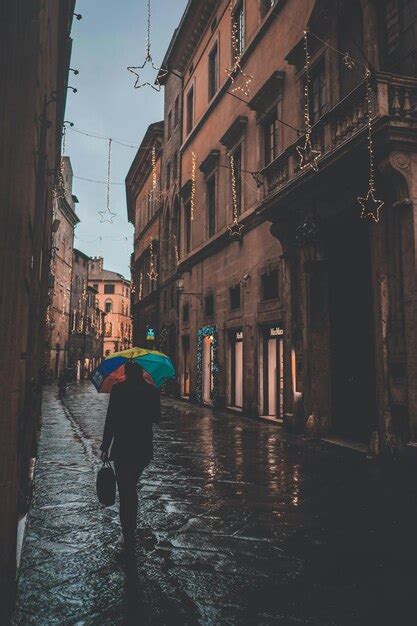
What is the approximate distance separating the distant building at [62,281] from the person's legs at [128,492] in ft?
118

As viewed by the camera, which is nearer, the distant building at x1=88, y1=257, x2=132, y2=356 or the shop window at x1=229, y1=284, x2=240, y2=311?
the shop window at x1=229, y1=284, x2=240, y2=311

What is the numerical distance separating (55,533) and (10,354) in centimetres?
246

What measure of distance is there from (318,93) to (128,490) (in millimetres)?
11427

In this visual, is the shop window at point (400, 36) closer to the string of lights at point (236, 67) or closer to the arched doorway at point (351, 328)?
the arched doorway at point (351, 328)

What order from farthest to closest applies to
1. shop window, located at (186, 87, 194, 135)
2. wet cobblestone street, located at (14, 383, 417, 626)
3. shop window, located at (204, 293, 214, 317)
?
shop window, located at (186, 87, 194, 135) < shop window, located at (204, 293, 214, 317) < wet cobblestone street, located at (14, 383, 417, 626)

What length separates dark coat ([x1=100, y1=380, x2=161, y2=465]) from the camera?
4.30 meters

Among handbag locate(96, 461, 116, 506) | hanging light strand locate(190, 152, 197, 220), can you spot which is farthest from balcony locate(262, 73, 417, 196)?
hanging light strand locate(190, 152, 197, 220)

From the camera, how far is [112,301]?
79.2 meters

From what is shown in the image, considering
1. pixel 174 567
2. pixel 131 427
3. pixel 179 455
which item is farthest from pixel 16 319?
pixel 179 455

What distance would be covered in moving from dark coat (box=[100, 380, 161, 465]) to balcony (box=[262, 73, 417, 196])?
6648mm

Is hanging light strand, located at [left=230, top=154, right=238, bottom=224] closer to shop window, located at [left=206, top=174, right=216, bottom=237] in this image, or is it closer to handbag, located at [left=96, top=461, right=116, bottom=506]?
shop window, located at [left=206, top=174, right=216, bottom=237]

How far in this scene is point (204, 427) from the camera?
44.1 ft

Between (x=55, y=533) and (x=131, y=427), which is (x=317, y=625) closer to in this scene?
(x=131, y=427)

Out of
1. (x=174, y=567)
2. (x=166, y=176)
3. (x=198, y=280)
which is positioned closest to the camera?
(x=174, y=567)
